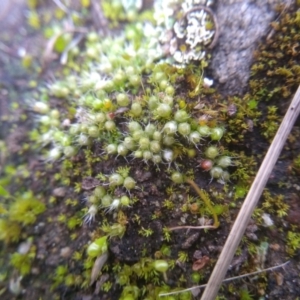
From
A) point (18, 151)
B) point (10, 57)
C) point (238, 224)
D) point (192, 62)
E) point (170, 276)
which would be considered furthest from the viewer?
point (10, 57)

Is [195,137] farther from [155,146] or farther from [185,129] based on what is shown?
[155,146]

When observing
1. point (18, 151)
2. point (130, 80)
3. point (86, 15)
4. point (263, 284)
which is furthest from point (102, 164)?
point (86, 15)

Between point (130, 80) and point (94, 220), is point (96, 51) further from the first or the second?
point (94, 220)

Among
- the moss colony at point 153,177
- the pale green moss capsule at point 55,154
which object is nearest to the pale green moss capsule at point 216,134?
the moss colony at point 153,177

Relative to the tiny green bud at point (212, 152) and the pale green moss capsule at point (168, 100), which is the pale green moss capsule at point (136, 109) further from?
the tiny green bud at point (212, 152)

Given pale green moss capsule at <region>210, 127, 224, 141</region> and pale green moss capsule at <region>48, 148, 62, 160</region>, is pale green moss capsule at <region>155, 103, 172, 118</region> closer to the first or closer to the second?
pale green moss capsule at <region>210, 127, 224, 141</region>
